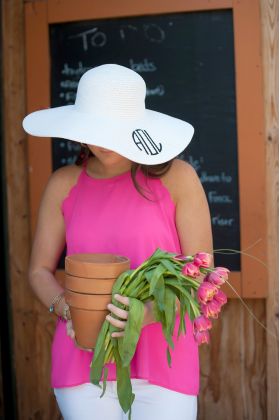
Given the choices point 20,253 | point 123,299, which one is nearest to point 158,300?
point 123,299

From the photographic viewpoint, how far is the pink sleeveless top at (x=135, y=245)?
171 cm

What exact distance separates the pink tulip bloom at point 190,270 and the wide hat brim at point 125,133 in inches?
13.0

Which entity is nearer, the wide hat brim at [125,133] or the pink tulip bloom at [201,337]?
the pink tulip bloom at [201,337]

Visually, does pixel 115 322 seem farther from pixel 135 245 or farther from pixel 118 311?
pixel 135 245

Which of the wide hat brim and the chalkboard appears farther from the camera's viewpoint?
the chalkboard

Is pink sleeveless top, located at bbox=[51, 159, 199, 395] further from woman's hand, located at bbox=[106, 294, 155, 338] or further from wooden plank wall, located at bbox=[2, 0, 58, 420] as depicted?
wooden plank wall, located at bbox=[2, 0, 58, 420]

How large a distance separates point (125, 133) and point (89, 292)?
434 mm

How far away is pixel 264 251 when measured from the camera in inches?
105

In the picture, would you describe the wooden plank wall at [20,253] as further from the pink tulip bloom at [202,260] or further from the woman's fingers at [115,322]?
the pink tulip bloom at [202,260]

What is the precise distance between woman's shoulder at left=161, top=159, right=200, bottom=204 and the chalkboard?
972 millimetres

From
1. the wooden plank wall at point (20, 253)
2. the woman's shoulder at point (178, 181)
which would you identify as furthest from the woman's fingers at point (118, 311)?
the wooden plank wall at point (20, 253)

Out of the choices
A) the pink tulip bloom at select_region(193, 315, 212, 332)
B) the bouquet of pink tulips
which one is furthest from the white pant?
the pink tulip bloom at select_region(193, 315, 212, 332)

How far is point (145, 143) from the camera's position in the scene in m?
1.65

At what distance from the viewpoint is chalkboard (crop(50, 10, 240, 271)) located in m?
2.71
